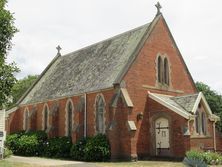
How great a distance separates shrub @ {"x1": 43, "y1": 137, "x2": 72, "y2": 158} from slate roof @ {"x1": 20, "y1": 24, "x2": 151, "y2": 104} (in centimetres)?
464

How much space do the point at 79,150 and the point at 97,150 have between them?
2482mm

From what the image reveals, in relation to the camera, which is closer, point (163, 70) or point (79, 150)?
point (79, 150)

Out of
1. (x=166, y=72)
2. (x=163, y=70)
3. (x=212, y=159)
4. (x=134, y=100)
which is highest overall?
(x=163, y=70)

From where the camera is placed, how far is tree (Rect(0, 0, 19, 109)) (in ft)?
74.1

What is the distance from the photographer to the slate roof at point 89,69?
1309 inches

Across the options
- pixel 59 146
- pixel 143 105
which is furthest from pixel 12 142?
pixel 143 105

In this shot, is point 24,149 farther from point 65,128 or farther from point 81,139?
point 81,139

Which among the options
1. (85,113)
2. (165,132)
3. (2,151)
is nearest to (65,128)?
(85,113)

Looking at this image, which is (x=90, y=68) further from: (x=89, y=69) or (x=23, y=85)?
(x=23, y=85)

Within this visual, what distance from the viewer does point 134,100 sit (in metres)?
30.8

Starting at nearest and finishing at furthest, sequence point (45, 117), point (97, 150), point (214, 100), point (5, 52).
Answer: point (5, 52) → point (97, 150) → point (45, 117) → point (214, 100)

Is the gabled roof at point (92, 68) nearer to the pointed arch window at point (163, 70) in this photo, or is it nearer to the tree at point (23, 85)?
the pointed arch window at point (163, 70)

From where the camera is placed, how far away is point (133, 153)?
29000 millimetres

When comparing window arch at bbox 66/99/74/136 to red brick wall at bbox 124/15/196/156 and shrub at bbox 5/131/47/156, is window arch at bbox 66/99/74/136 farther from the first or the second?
red brick wall at bbox 124/15/196/156
